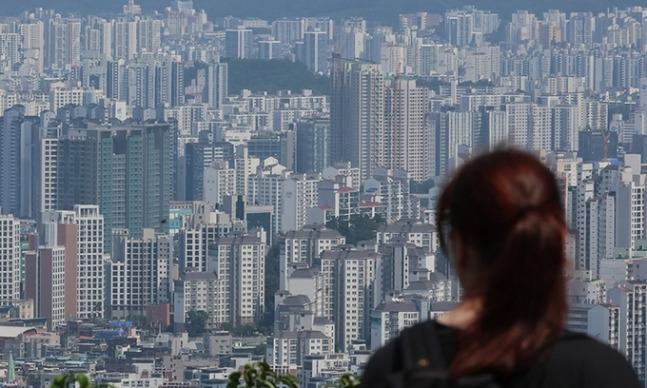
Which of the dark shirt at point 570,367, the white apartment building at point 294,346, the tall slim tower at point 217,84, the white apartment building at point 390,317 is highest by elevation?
the tall slim tower at point 217,84

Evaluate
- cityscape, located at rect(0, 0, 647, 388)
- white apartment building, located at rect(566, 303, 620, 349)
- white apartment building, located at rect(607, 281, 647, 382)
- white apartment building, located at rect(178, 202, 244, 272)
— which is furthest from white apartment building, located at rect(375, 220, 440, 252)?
white apartment building, located at rect(566, 303, 620, 349)

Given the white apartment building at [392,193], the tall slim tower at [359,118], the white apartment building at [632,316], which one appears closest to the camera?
the white apartment building at [632,316]

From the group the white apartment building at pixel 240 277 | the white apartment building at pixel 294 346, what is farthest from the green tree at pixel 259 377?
the white apartment building at pixel 240 277

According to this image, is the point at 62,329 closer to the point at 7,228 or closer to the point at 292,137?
the point at 7,228

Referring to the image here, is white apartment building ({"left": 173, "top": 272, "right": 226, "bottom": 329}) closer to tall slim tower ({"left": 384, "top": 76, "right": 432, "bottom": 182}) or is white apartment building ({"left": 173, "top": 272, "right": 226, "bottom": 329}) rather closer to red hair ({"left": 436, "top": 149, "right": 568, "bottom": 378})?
tall slim tower ({"left": 384, "top": 76, "right": 432, "bottom": 182})

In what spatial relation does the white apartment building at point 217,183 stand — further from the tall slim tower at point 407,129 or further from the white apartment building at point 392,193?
the tall slim tower at point 407,129

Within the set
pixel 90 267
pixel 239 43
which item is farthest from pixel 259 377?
pixel 239 43
